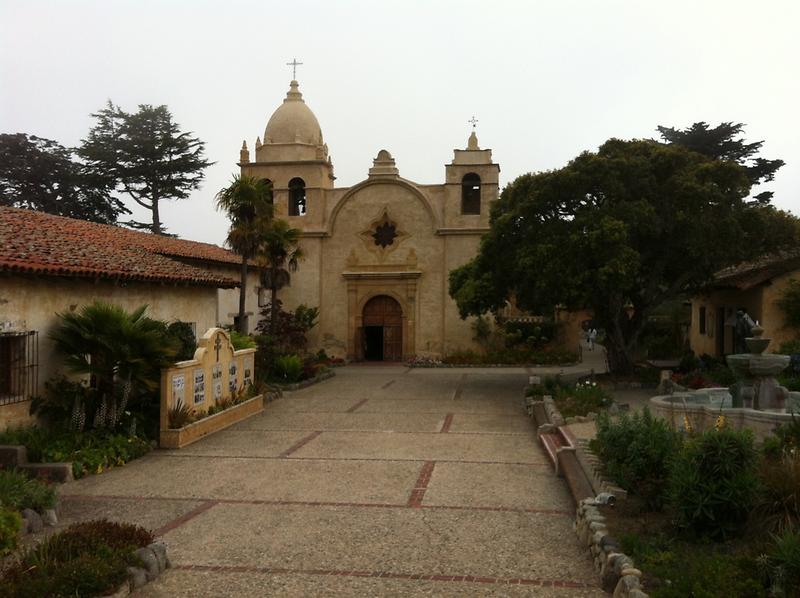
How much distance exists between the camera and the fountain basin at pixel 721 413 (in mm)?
9234

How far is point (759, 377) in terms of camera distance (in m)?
10.6

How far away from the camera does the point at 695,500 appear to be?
240 inches

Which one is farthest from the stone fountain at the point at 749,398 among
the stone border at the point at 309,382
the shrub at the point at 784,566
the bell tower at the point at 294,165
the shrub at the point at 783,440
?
the bell tower at the point at 294,165

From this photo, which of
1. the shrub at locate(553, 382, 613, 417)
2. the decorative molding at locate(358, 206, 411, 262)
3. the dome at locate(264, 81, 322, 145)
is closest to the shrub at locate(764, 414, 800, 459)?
the shrub at locate(553, 382, 613, 417)

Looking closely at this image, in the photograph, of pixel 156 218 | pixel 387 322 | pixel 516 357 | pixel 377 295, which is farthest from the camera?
pixel 156 218

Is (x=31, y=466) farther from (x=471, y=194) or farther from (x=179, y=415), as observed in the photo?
(x=471, y=194)

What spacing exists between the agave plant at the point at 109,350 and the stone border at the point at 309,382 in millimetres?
8909

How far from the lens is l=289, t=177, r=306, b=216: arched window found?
32.6m

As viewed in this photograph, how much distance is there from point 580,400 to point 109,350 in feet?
32.4

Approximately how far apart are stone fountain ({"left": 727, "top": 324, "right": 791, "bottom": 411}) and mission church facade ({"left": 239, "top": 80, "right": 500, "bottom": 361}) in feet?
64.4

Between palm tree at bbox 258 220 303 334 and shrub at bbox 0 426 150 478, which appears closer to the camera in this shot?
shrub at bbox 0 426 150 478

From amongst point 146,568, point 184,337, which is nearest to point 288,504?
point 146,568

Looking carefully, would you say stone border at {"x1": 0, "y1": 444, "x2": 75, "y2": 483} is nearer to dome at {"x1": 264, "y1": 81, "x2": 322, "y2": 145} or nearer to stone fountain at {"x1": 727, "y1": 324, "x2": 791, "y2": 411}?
stone fountain at {"x1": 727, "y1": 324, "x2": 791, "y2": 411}

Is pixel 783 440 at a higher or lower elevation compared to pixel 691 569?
Answer: higher
